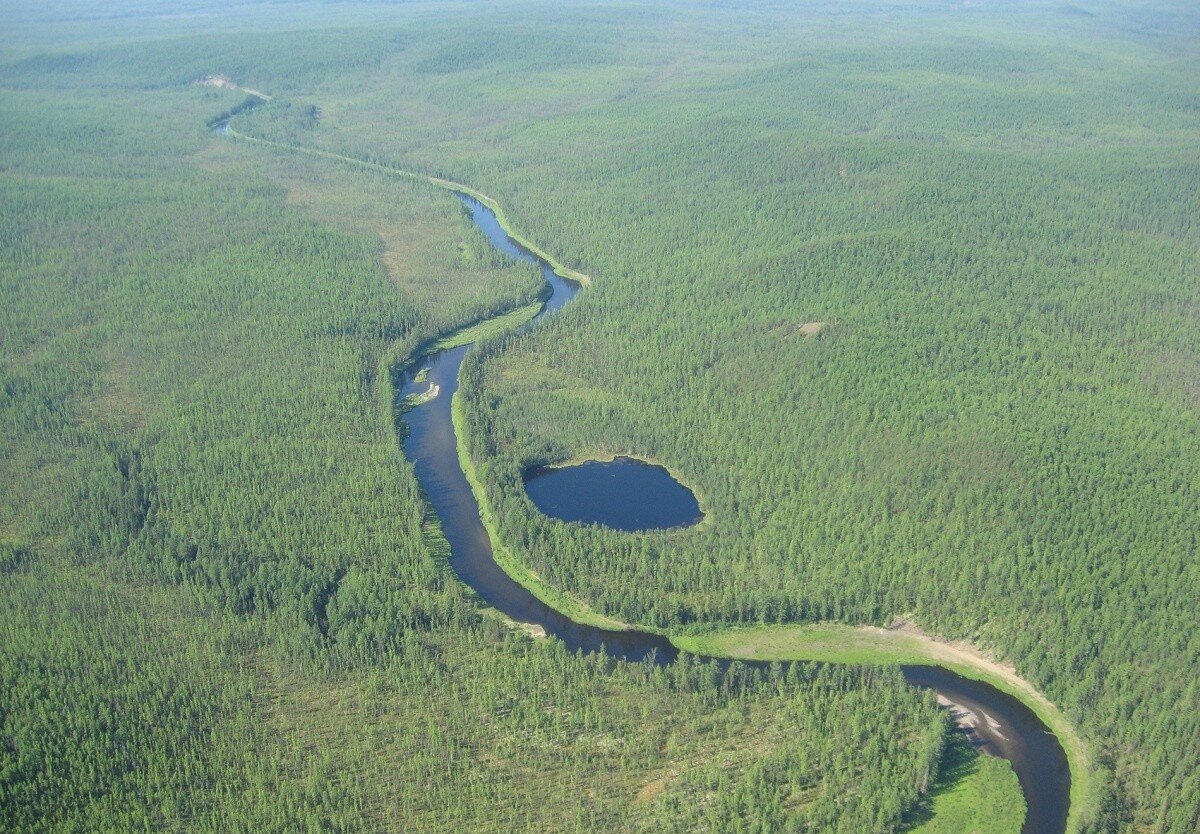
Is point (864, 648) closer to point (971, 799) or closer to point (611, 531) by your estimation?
point (971, 799)

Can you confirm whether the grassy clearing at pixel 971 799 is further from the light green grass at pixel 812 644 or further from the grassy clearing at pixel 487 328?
the grassy clearing at pixel 487 328

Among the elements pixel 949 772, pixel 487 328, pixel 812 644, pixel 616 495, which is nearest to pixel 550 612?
pixel 616 495

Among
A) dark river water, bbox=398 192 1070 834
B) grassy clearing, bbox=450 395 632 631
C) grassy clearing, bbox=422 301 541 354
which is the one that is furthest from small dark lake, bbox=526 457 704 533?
grassy clearing, bbox=422 301 541 354

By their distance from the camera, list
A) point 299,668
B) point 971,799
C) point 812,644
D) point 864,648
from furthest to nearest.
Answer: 1. point 812,644
2. point 864,648
3. point 299,668
4. point 971,799

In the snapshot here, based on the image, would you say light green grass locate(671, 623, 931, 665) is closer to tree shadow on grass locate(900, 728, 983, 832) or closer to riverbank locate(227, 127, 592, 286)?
tree shadow on grass locate(900, 728, 983, 832)

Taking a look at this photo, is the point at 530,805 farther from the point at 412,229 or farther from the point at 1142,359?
the point at 412,229

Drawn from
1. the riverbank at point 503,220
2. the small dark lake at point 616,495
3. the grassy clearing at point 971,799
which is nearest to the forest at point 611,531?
the grassy clearing at point 971,799
